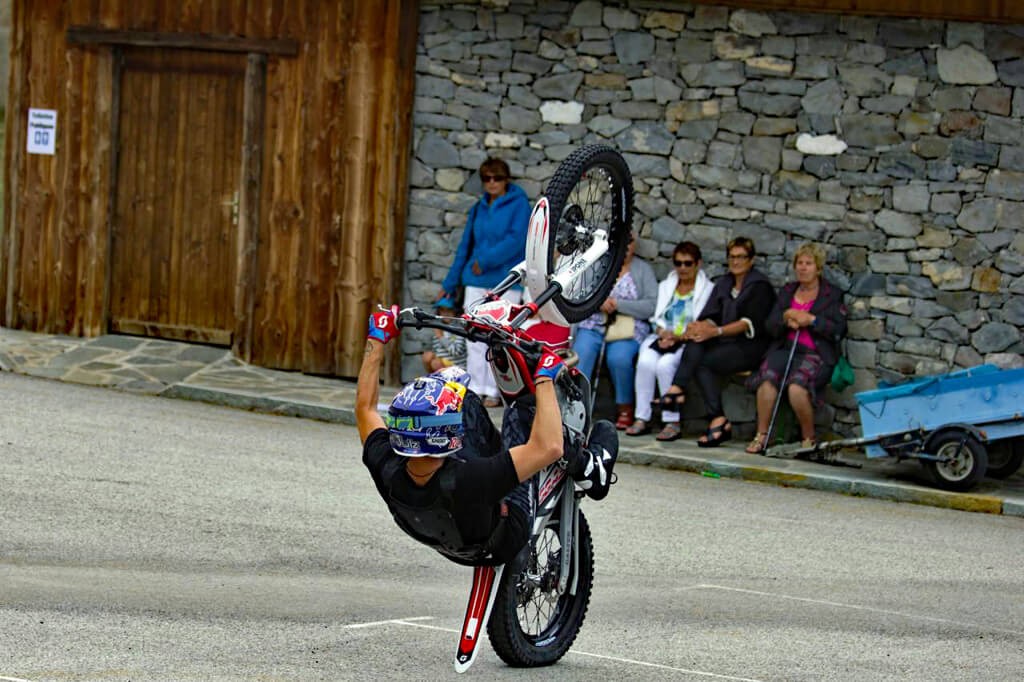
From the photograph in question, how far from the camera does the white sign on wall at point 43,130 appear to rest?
52.9 feet

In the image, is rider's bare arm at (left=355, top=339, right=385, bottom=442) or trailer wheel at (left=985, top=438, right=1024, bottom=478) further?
trailer wheel at (left=985, top=438, right=1024, bottom=478)

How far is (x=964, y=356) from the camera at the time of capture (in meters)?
14.0

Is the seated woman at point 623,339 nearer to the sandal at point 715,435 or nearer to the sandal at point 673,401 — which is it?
the sandal at point 673,401

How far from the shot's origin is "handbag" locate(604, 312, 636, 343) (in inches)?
568

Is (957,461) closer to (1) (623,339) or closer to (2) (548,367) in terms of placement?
(1) (623,339)

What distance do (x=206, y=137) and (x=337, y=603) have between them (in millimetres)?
8494

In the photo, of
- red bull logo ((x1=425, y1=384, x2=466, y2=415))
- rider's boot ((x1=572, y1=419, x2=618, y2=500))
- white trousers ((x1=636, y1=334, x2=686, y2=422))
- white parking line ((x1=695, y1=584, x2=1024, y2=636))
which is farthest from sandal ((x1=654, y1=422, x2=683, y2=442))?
red bull logo ((x1=425, y1=384, x2=466, y2=415))

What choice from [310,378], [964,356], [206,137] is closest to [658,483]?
[964,356]

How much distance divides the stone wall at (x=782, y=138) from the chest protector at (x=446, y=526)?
8130mm

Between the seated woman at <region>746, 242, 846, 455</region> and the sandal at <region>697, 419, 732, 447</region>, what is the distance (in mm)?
280

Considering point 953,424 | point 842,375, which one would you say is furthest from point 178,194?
point 953,424

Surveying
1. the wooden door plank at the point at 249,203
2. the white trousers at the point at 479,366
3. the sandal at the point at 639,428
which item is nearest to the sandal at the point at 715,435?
the sandal at the point at 639,428

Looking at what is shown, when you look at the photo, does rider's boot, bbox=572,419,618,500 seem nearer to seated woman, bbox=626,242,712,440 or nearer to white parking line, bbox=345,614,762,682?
white parking line, bbox=345,614,762,682

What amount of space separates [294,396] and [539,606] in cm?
751
